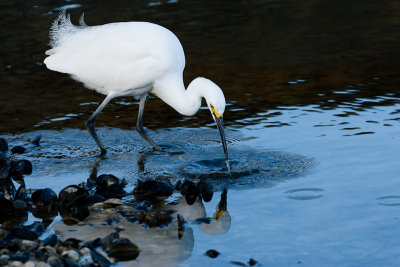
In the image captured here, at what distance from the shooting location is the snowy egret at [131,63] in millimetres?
8164

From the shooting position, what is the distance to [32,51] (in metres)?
13.4

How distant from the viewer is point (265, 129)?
8820 millimetres

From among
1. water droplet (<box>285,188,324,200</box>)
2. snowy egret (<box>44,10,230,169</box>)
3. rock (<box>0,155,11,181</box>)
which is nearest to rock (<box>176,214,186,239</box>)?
water droplet (<box>285,188,324,200</box>)

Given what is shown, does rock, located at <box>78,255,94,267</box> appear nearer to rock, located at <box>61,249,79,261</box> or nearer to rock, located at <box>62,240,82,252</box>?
rock, located at <box>61,249,79,261</box>

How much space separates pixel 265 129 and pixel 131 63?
73.0 inches

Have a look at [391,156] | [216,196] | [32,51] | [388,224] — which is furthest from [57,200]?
[32,51]

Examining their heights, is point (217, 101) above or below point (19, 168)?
above

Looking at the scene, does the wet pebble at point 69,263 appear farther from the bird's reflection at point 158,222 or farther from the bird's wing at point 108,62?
the bird's wing at point 108,62

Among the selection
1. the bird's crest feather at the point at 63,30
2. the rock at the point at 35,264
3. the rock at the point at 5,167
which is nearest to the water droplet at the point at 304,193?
the rock at the point at 35,264

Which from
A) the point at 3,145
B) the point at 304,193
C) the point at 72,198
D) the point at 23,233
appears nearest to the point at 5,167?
the point at 3,145

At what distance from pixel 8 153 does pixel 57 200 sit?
193 centimetres

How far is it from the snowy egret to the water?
64cm

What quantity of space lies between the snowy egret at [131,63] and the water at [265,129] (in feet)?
2.09

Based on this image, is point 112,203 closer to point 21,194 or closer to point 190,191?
point 190,191
